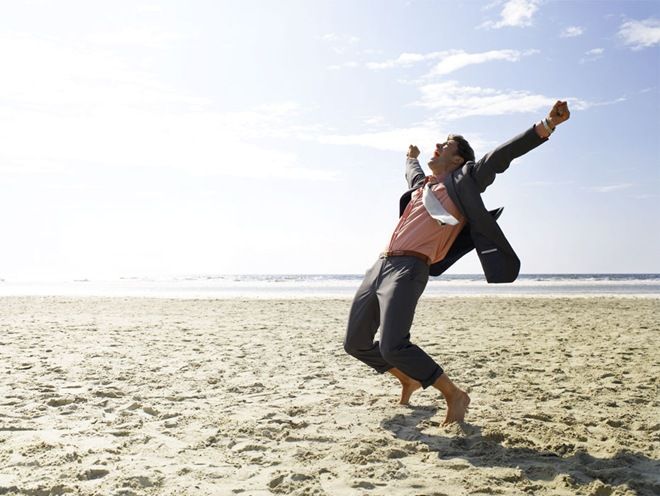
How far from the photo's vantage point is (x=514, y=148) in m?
3.33

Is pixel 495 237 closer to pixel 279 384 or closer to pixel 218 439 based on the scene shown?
pixel 218 439

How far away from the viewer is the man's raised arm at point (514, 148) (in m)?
3.23

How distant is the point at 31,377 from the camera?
522cm

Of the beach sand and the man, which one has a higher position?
the man

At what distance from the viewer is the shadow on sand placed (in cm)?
283

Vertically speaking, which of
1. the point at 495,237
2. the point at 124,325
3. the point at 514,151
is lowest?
the point at 124,325

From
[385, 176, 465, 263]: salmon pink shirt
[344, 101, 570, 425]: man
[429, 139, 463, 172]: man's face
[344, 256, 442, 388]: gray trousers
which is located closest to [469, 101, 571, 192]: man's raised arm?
[344, 101, 570, 425]: man

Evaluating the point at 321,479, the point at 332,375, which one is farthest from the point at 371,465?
the point at 332,375

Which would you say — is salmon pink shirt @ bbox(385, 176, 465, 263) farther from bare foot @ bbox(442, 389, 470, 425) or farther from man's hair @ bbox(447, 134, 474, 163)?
bare foot @ bbox(442, 389, 470, 425)

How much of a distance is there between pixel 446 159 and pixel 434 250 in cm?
67

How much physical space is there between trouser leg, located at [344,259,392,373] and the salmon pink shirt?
0.23 metres

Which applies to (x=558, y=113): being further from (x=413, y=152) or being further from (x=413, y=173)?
(x=413, y=152)

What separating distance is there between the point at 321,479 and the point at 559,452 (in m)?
1.44

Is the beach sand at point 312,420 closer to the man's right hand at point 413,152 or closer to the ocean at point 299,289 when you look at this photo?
the man's right hand at point 413,152
